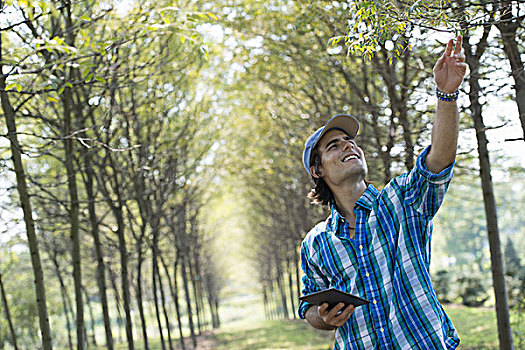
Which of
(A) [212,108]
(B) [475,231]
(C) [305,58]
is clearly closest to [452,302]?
(A) [212,108]

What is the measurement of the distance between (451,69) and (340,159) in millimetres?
838

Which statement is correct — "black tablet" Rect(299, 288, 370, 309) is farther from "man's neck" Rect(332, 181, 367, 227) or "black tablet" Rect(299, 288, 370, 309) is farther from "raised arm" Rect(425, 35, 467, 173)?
"raised arm" Rect(425, 35, 467, 173)

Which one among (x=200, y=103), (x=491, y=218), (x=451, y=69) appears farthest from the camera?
(x=200, y=103)

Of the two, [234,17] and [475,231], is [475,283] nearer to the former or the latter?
[234,17]

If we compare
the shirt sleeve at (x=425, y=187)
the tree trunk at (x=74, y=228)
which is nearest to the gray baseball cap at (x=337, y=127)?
the shirt sleeve at (x=425, y=187)

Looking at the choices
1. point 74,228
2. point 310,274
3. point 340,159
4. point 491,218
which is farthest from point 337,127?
point 74,228

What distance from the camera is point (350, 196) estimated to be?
113 inches

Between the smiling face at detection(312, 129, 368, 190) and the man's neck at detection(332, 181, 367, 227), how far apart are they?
3 centimetres

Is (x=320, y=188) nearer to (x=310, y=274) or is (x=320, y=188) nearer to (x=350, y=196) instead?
(x=350, y=196)

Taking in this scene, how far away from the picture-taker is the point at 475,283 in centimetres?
2016

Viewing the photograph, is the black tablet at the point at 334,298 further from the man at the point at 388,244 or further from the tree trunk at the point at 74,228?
the tree trunk at the point at 74,228

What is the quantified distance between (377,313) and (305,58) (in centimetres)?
558

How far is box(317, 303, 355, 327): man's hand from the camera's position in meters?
2.50

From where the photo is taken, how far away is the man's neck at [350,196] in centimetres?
286
